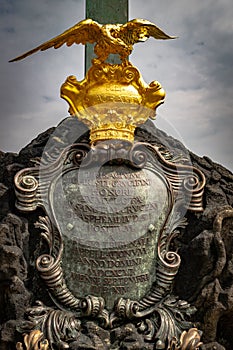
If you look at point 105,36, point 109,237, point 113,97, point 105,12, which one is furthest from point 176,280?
point 105,12

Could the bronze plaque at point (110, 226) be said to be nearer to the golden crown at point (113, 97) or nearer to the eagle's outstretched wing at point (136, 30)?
the golden crown at point (113, 97)

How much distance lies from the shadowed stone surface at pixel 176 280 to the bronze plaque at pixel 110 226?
19 centimetres

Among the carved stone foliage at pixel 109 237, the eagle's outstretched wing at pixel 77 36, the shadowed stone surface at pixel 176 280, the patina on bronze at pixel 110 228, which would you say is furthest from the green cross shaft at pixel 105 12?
the carved stone foliage at pixel 109 237

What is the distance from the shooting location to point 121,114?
14.5 ft

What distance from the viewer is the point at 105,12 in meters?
5.09

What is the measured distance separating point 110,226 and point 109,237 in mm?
69

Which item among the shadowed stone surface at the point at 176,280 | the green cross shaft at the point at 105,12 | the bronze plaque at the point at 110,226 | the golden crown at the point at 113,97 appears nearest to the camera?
the shadowed stone surface at the point at 176,280

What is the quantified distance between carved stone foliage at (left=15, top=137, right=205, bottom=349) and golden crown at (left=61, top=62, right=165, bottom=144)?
0.68 ft

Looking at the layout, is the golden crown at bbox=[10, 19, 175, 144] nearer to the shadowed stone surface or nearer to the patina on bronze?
the patina on bronze

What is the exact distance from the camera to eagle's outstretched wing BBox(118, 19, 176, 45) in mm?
4430

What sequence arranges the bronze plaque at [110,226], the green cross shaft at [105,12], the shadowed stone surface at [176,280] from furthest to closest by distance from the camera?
the green cross shaft at [105,12], the bronze plaque at [110,226], the shadowed stone surface at [176,280]

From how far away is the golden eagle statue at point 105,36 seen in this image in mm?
4402

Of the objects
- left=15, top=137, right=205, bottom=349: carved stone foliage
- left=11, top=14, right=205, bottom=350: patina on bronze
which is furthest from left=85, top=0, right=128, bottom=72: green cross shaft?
left=15, top=137, right=205, bottom=349: carved stone foliage

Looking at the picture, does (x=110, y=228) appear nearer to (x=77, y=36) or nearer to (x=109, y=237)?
(x=109, y=237)
